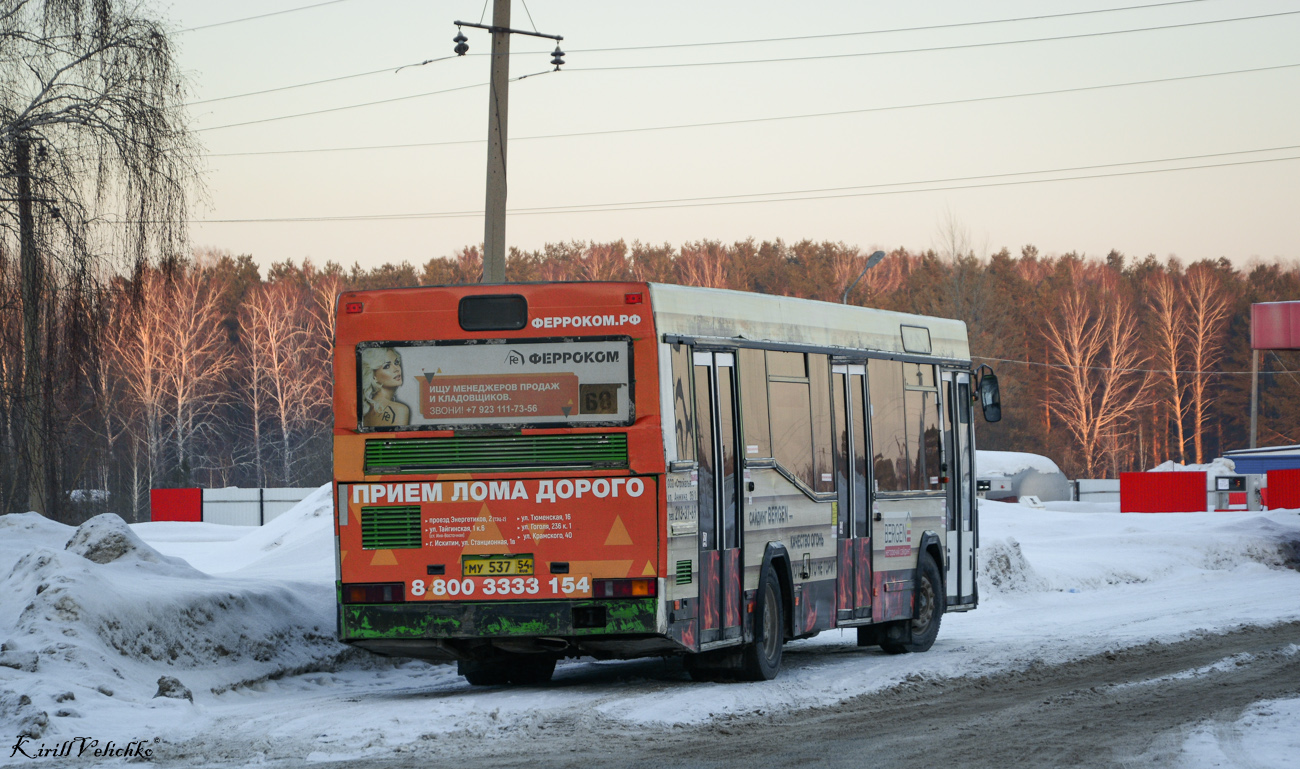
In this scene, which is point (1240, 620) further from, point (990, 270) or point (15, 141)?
point (990, 270)

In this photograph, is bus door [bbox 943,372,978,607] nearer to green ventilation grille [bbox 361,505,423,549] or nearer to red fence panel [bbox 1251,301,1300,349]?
green ventilation grille [bbox 361,505,423,549]

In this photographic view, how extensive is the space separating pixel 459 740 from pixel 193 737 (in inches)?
66.7

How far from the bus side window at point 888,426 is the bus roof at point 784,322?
256 millimetres

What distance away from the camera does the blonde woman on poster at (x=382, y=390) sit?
11.8 meters

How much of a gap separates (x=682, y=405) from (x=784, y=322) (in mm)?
2006

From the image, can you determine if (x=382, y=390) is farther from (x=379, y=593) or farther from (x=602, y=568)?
(x=602, y=568)

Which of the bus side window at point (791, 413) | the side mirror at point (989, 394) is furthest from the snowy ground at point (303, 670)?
the side mirror at point (989, 394)

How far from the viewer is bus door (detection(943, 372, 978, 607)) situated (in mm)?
16984

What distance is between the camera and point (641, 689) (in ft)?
40.6

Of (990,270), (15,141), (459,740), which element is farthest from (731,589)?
(990,270)

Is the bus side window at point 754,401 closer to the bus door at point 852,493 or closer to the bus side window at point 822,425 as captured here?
the bus side window at point 822,425

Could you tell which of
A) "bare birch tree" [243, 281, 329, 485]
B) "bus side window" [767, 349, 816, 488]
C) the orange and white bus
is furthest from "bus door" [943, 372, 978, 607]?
"bare birch tree" [243, 281, 329, 485]

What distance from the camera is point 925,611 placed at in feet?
53.7

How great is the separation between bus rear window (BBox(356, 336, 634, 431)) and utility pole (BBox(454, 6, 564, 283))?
25.8ft
